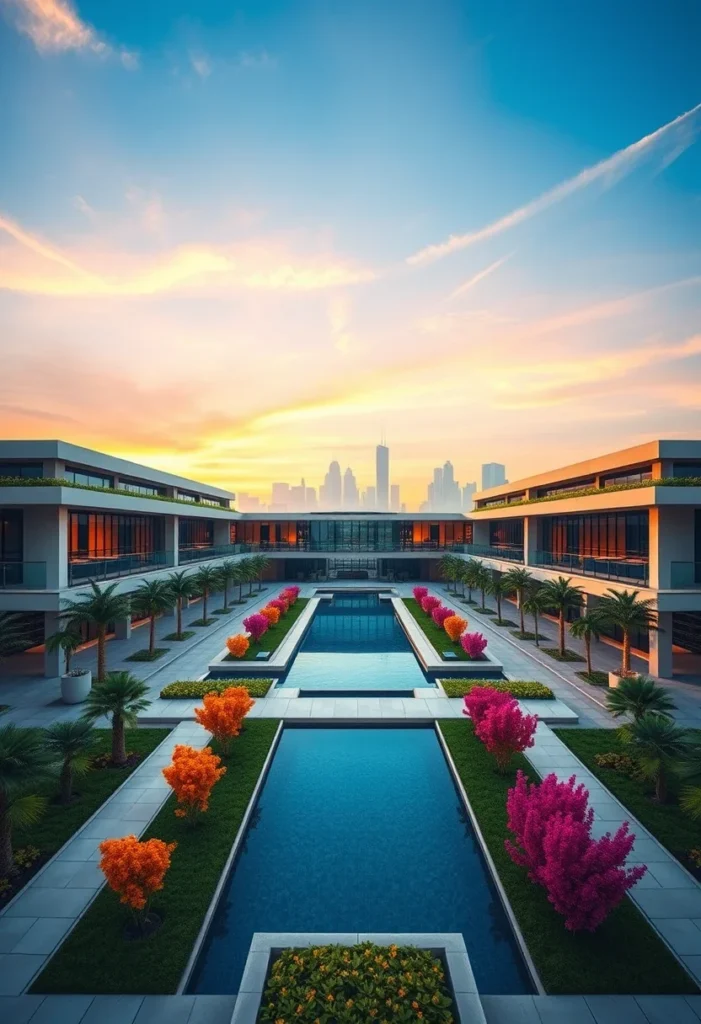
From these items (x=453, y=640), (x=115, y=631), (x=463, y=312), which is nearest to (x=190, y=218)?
(x=463, y=312)

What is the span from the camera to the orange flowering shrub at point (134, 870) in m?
7.16

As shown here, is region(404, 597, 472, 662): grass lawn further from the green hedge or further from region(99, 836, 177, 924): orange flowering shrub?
region(99, 836, 177, 924): orange flowering shrub

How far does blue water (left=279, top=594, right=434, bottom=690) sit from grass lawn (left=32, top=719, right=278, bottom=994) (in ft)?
31.0

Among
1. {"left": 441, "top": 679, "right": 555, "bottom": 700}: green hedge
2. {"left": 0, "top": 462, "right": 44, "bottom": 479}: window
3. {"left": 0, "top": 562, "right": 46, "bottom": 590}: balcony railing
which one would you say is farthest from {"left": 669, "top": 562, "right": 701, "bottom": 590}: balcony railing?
{"left": 0, "top": 462, "right": 44, "bottom": 479}: window

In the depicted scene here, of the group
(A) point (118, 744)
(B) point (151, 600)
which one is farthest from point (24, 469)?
(A) point (118, 744)

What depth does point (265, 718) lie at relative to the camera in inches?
→ 617

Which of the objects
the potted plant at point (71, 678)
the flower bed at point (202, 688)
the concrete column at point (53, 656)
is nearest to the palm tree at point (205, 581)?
the concrete column at point (53, 656)

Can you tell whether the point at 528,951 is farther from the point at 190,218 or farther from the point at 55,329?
the point at 55,329

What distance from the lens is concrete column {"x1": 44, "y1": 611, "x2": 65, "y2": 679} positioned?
19344mm

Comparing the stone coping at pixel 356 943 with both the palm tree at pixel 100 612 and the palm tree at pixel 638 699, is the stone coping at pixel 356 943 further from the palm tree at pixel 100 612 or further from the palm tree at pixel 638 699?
the palm tree at pixel 100 612

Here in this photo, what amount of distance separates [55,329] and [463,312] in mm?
23000

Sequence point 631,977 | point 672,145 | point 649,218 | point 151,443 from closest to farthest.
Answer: point 631,977
point 672,145
point 649,218
point 151,443

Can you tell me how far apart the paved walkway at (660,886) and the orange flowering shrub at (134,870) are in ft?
25.2

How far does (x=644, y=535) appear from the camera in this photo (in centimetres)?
2334
